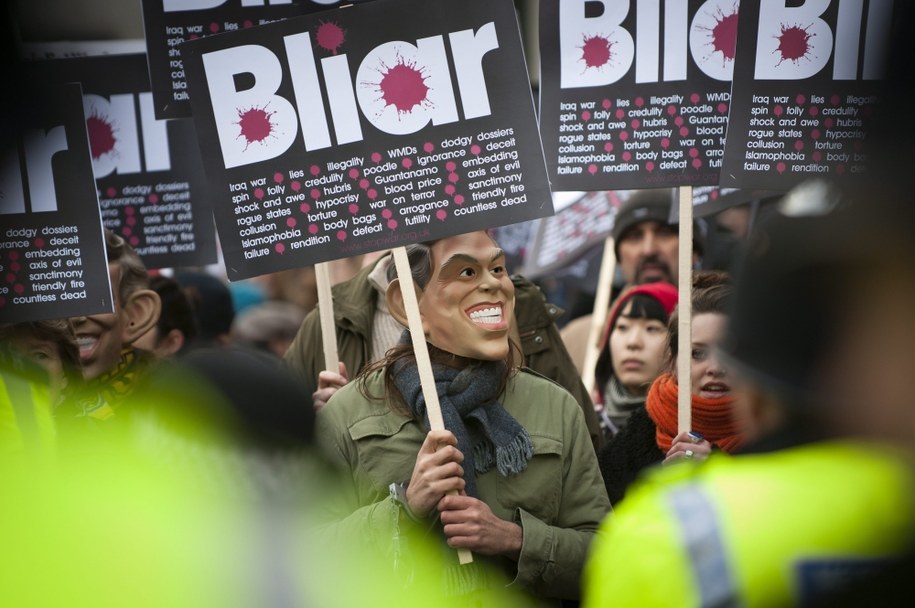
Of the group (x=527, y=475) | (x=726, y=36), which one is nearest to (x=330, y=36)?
(x=726, y=36)

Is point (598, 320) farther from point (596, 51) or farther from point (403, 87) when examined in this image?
point (403, 87)

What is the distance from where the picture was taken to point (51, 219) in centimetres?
418

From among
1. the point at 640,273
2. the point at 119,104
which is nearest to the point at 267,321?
the point at 119,104

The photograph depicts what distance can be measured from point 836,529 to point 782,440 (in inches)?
5.9

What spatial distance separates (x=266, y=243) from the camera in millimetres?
3797

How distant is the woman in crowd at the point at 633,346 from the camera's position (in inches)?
188

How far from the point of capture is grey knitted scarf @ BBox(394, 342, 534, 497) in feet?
11.1

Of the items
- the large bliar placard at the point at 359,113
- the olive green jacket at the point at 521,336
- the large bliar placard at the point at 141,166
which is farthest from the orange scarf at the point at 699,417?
the large bliar placard at the point at 141,166

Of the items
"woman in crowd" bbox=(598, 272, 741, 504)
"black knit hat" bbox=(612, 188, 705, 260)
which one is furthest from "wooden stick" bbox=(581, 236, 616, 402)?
"woman in crowd" bbox=(598, 272, 741, 504)

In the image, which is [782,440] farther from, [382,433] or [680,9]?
[680,9]

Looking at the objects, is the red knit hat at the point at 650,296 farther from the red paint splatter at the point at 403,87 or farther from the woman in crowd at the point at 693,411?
the red paint splatter at the point at 403,87

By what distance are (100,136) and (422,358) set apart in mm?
2668

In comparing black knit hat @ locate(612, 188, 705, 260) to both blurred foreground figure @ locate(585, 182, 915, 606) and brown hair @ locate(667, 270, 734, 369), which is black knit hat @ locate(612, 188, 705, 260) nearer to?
brown hair @ locate(667, 270, 734, 369)

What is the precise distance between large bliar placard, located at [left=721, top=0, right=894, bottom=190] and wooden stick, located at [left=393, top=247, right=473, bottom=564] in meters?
1.21
